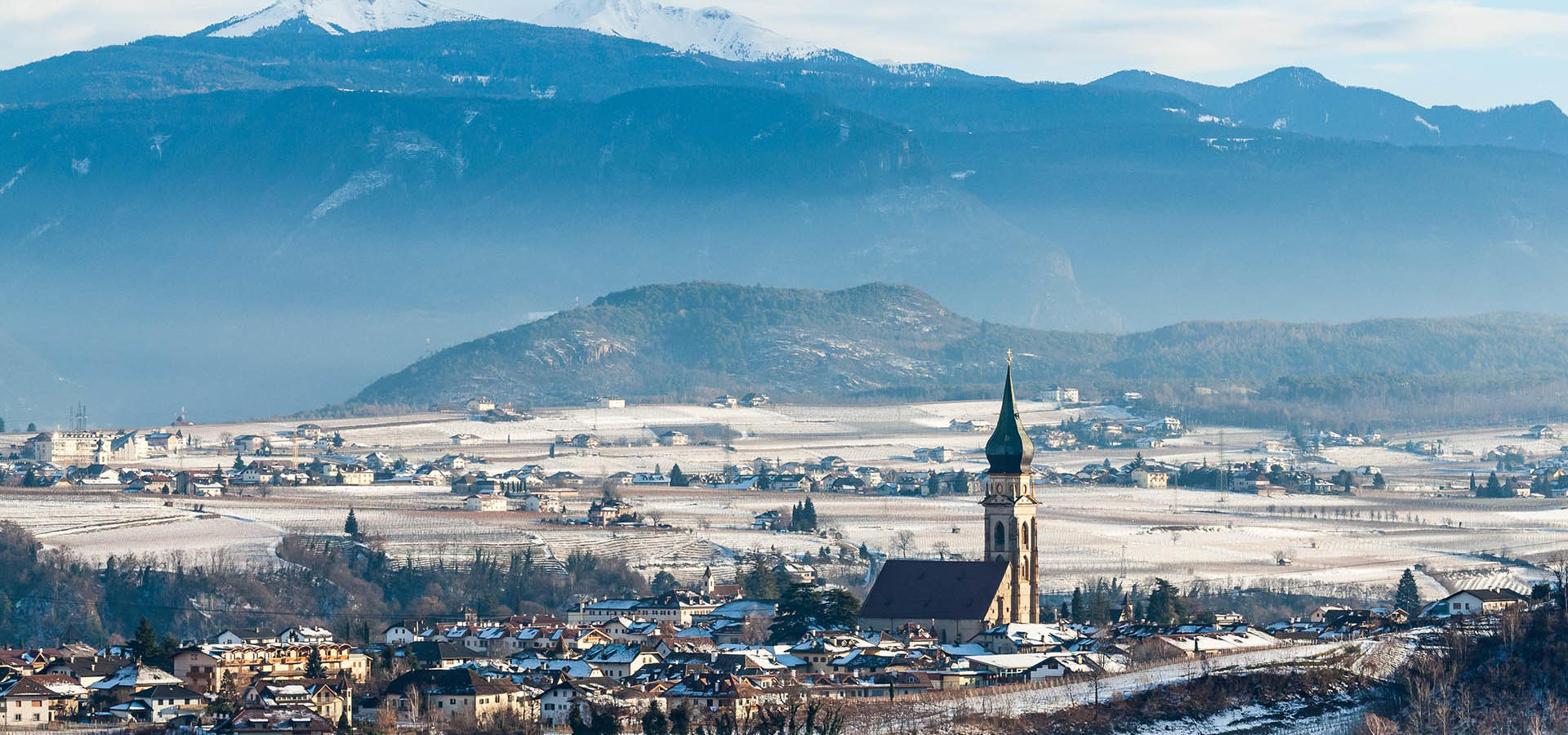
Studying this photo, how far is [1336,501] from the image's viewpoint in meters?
187

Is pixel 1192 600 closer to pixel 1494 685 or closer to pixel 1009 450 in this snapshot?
pixel 1009 450

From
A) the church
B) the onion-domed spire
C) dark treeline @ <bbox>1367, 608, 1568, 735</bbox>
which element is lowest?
dark treeline @ <bbox>1367, 608, 1568, 735</bbox>

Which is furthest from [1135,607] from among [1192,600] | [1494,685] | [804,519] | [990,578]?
[1494,685]

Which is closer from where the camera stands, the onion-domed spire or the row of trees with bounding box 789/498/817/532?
the onion-domed spire

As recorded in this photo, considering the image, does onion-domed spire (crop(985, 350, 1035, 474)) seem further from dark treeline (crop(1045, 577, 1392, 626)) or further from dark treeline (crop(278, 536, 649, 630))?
dark treeline (crop(278, 536, 649, 630))

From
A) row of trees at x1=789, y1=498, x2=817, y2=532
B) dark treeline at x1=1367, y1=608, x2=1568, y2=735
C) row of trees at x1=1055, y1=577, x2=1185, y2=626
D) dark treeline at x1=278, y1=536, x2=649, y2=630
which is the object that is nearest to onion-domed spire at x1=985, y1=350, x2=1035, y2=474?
row of trees at x1=1055, y1=577, x2=1185, y2=626

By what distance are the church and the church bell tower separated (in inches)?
1.1

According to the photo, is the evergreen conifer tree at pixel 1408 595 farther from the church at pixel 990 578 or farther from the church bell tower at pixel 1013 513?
the church at pixel 990 578

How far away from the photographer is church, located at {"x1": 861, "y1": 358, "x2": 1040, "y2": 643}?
10856cm

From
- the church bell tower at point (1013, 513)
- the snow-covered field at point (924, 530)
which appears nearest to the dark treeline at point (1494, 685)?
the church bell tower at point (1013, 513)

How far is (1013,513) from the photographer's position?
11450 cm

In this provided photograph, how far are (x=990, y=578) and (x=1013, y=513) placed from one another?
A: 5063 mm

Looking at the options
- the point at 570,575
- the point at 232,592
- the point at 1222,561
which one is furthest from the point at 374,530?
the point at 1222,561

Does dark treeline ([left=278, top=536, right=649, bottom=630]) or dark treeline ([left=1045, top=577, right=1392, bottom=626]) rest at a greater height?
dark treeline ([left=278, top=536, right=649, bottom=630])
